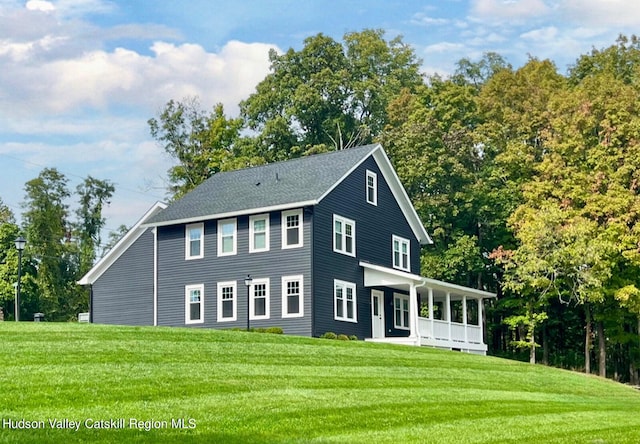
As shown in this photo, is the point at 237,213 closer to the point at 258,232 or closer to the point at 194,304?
the point at 258,232

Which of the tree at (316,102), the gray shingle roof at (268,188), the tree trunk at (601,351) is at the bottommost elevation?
the tree trunk at (601,351)

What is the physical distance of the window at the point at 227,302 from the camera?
3488 cm

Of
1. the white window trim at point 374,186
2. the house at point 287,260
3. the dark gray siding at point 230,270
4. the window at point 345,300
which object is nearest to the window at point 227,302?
the house at point 287,260

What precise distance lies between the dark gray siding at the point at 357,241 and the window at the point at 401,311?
0.75 m

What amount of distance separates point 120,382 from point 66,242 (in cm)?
5319

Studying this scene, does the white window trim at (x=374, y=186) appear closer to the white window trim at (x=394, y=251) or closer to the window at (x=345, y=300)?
the white window trim at (x=394, y=251)

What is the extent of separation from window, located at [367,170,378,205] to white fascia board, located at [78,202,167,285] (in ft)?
29.4

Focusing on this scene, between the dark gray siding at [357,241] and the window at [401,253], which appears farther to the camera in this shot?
the window at [401,253]

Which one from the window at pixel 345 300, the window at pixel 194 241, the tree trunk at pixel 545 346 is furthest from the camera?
the tree trunk at pixel 545 346

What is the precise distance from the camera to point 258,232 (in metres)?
35.0

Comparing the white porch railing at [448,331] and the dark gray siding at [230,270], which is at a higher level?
the dark gray siding at [230,270]

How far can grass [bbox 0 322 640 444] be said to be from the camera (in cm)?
1311

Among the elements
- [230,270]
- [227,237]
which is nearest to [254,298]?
[230,270]

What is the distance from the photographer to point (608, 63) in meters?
55.9
